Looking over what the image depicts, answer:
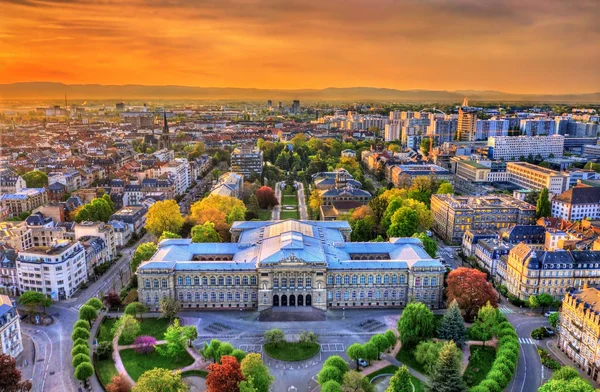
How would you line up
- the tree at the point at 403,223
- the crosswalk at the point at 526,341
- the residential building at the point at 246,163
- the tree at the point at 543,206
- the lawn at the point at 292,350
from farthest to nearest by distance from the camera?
1. the residential building at the point at 246,163
2. the tree at the point at 543,206
3. the tree at the point at 403,223
4. the crosswalk at the point at 526,341
5. the lawn at the point at 292,350

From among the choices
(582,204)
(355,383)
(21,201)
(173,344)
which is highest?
(582,204)

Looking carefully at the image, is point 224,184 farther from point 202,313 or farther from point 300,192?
point 202,313

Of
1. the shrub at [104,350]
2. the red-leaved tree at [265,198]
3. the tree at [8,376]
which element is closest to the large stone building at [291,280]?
the shrub at [104,350]

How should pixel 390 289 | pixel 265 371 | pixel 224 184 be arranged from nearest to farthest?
pixel 265 371, pixel 390 289, pixel 224 184

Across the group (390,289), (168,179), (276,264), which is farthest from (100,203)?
(390,289)

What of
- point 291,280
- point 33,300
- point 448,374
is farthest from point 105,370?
point 448,374

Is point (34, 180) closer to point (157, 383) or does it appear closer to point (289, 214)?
point (289, 214)

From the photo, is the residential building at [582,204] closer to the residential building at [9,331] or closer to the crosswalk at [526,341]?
the crosswalk at [526,341]
